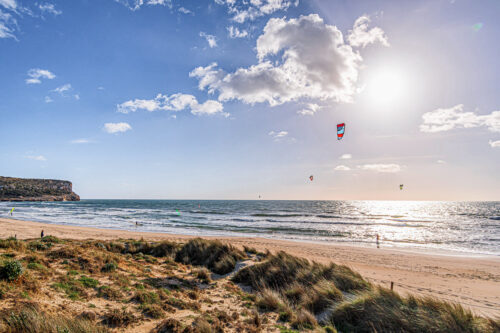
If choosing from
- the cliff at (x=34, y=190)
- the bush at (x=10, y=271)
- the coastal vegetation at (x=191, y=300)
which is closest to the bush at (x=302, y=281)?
the coastal vegetation at (x=191, y=300)

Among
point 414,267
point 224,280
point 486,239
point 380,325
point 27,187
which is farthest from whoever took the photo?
point 27,187

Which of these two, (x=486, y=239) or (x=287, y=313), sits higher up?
(x=287, y=313)

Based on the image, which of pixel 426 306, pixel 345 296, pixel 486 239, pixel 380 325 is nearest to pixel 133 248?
pixel 345 296

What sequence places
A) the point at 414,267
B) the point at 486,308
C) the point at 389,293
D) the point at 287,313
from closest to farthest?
the point at 287,313
the point at 389,293
the point at 486,308
the point at 414,267

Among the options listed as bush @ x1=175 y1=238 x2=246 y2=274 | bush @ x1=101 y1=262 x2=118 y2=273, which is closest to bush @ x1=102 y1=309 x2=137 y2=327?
bush @ x1=101 y1=262 x2=118 y2=273

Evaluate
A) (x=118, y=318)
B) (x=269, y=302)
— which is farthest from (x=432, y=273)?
(x=118, y=318)

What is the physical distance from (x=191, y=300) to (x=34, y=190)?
202010mm

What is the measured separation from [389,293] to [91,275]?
34.6 feet

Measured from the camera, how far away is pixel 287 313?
7227mm

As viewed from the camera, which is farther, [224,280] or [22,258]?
[224,280]

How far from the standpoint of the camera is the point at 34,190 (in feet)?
497

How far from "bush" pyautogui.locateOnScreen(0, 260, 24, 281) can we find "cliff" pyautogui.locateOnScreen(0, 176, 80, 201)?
566 feet

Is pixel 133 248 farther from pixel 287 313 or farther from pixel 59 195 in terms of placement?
pixel 59 195

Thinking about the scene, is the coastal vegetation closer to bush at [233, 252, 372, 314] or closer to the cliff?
bush at [233, 252, 372, 314]
